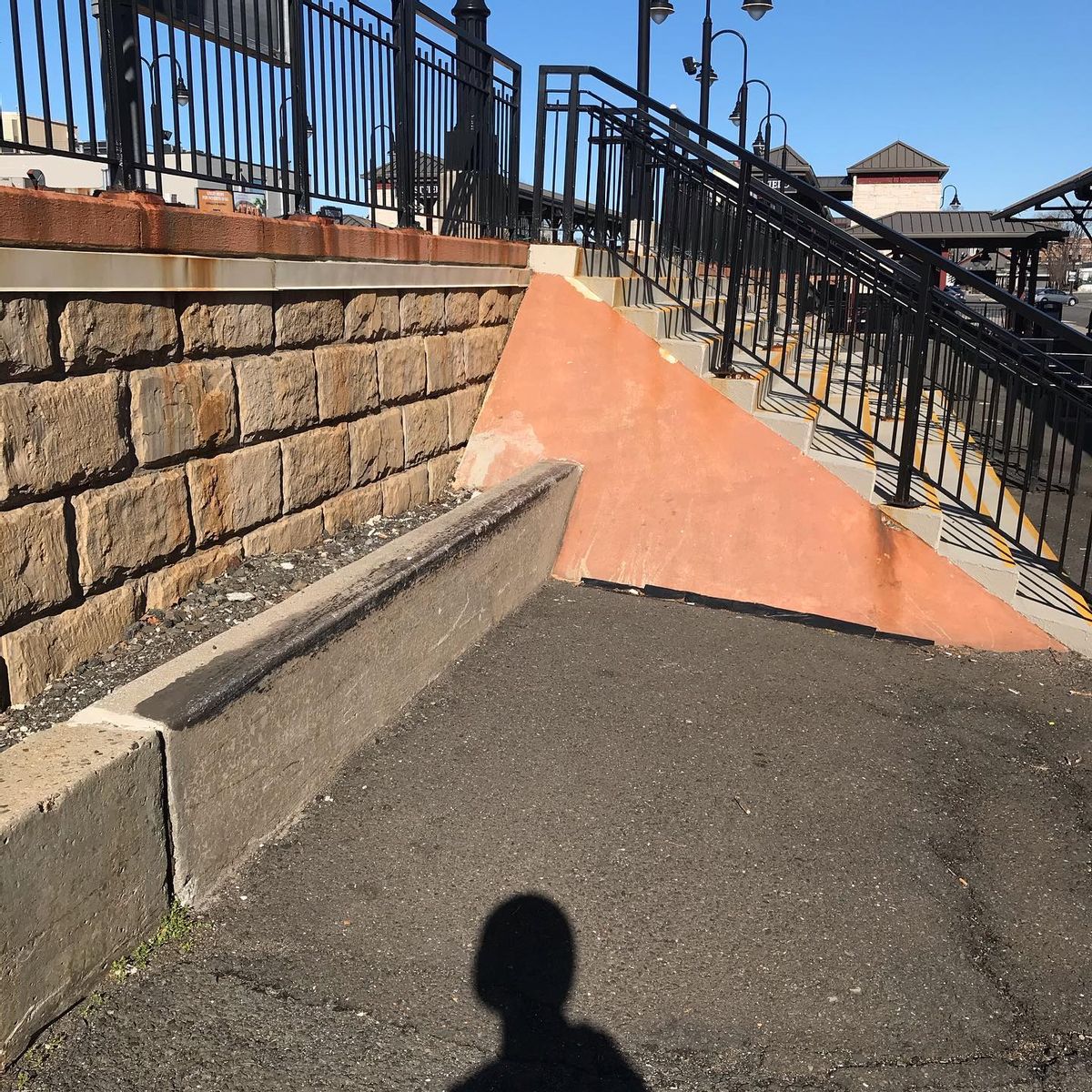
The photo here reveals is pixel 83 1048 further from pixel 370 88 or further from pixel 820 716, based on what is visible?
pixel 370 88

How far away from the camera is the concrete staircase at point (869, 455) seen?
5359mm

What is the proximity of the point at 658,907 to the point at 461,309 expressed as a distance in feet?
13.0

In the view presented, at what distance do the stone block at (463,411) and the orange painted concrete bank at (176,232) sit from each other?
98 cm

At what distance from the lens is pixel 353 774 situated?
3.64m

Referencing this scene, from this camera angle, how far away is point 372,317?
4.96 meters

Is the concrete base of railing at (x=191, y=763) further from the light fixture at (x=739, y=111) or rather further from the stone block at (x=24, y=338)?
the light fixture at (x=739, y=111)

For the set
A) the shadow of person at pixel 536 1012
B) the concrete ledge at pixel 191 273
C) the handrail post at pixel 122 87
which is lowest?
the shadow of person at pixel 536 1012

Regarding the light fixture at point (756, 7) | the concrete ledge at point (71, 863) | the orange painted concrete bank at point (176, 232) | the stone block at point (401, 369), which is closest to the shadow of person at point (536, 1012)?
the concrete ledge at point (71, 863)

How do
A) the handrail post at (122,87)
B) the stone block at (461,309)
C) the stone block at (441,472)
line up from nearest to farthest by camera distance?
the handrail post at (122,87) → the stone block at (461,309) → the stone block at (441,472)

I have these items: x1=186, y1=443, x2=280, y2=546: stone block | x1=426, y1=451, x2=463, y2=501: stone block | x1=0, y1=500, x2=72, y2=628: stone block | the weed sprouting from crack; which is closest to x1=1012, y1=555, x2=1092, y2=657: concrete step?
x1=426, y1=451, x2=463, y2=501: stone block

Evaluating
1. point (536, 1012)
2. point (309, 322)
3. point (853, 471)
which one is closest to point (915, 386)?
point (853, 471)

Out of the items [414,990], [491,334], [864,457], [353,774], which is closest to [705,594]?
[864,457]

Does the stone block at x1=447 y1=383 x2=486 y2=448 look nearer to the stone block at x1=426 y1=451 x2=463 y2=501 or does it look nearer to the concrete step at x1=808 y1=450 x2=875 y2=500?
the stone block at x1=426 y1=451 x2=463 y2=501

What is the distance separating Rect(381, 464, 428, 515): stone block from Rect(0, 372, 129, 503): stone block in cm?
210
